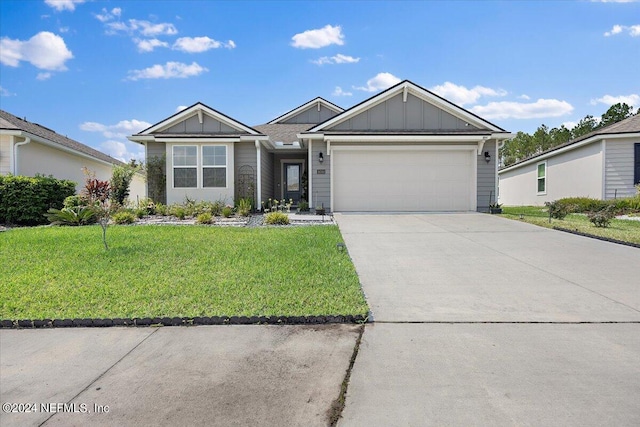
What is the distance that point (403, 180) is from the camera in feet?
46.9

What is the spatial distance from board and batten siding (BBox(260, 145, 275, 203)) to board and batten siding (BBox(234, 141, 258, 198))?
14.3 inches

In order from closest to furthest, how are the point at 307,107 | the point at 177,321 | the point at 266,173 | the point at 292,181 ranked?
the point at 177,321, the point at 266,173, the point at 292,181, the point at 307,107

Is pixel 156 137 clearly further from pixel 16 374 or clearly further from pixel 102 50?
pixel 16 374

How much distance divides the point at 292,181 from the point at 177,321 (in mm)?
14354

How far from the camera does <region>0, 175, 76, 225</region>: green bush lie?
1115 centimetres

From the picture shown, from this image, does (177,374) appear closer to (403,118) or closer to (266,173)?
(403,118)

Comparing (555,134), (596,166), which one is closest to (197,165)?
(596,166)

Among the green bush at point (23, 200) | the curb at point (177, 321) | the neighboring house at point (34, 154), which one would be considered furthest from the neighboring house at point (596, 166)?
the neighboring house at point (34, 154)

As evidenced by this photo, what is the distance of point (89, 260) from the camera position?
6.39 meters

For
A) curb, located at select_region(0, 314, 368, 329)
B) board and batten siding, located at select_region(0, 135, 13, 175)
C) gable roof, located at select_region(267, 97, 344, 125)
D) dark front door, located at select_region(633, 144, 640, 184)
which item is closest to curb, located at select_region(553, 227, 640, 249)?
curb, located at select_region(0, 314, 368, 329)

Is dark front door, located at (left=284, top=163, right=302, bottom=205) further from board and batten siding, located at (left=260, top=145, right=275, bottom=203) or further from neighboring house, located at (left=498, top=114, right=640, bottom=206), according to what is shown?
neighboring house, located at (left=498, top=114, right=640, bottom=206)

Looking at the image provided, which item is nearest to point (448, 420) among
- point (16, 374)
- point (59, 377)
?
point (59, 377)

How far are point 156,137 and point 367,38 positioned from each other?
8798 mm

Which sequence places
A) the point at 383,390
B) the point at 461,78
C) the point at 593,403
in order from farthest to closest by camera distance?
the point at 461,78, the point at 383,390, the point at 593,403
